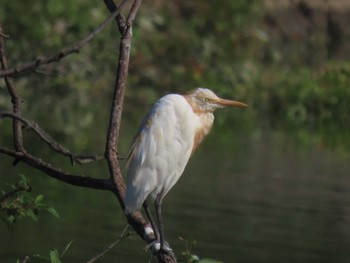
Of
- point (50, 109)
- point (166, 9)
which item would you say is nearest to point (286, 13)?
point (166, 9)

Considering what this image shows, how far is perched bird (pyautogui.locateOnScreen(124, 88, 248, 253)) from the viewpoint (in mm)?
4555

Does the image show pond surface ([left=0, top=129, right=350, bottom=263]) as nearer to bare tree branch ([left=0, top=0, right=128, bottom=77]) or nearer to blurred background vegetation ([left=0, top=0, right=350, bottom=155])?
blurred background vegetation ([left=0, top=0, right=350, bottom=155])

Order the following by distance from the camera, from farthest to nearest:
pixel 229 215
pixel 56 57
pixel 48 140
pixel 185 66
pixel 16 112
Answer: pixel 185 66
pixel 229 215
pixel 16 112
pixel 48 140
pixel 56 57

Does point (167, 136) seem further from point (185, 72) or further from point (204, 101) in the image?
point (185, 72)

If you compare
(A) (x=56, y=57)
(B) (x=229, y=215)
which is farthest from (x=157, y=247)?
(B) (x=229, y=215)

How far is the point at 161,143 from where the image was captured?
463 cm

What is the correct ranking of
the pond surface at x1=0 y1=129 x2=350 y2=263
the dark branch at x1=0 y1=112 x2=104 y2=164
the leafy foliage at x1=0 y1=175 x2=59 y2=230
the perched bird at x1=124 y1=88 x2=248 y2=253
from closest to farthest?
1. the dark branch at x1=0 y1=112 x2=104 y2=164
2. the leafy foliage at x1=0 y1=175 x2=59 y2=230
3. the perched bird at x1=124 y1=88 x2=248 y2=253
4. the pond surface at x1=0 y1=129 x2=350 y2=263

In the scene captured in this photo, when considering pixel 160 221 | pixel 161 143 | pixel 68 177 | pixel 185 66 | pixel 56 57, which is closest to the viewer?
pixel 56 57

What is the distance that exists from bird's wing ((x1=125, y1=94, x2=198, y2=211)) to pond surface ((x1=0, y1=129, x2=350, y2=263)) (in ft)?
6.56

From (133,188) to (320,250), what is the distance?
312 cm

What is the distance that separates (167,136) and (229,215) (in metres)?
3.75

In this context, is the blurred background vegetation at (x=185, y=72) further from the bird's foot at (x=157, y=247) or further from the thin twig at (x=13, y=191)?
the bird's foot at (x=157, y=247)

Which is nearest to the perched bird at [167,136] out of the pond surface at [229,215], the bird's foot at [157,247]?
the bird's foot at [157,247]

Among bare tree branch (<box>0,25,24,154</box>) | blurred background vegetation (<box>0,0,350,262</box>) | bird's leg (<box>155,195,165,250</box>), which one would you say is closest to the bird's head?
bird's leg (<box>155,195,165,250</box>)
